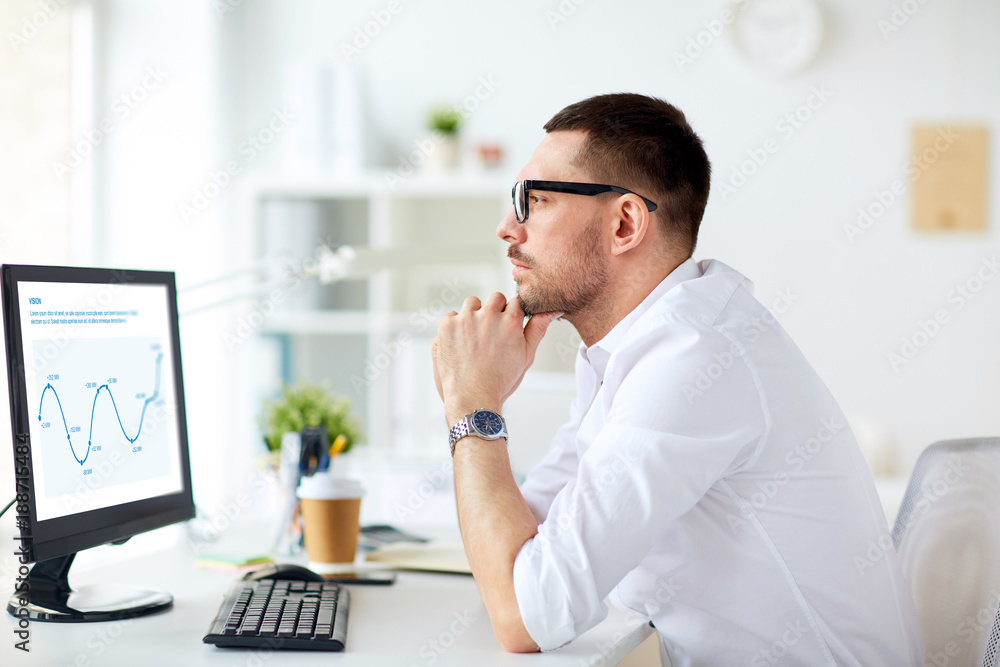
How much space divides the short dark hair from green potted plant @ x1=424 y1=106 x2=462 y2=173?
1.82 metres

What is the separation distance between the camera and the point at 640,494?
104cm

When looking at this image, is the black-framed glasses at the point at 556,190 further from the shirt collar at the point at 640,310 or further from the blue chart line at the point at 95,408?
the blue chart line at the point at 95,408

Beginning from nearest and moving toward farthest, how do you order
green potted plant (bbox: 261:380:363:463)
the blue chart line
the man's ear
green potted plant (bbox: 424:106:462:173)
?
the blue chart line → the man's ear → green potted plant (bbox: 261:380:363:463) → green potted plant (bbox: 424:106:462:173)

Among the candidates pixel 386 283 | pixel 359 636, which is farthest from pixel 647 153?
pixel 386 283

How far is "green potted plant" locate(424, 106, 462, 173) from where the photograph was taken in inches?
124

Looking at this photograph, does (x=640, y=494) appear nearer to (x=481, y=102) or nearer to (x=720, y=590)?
(x=720, y=590)

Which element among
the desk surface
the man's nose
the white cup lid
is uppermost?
the man's nose

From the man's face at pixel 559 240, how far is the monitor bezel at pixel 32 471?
0.54 metres

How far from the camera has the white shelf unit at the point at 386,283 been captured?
310 centimetres

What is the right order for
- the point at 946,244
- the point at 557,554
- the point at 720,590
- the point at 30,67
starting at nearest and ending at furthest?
the point at 557,554 < the point at 720,590 < the point at 30,67 < the point at 946,244

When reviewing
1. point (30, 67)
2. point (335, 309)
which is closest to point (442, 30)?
point (335, 309)

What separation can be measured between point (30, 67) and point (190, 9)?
0.62 meters

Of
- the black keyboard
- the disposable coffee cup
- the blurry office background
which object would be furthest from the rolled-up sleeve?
the blurry office background

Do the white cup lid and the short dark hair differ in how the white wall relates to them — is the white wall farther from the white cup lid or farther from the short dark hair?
the white cup lid
